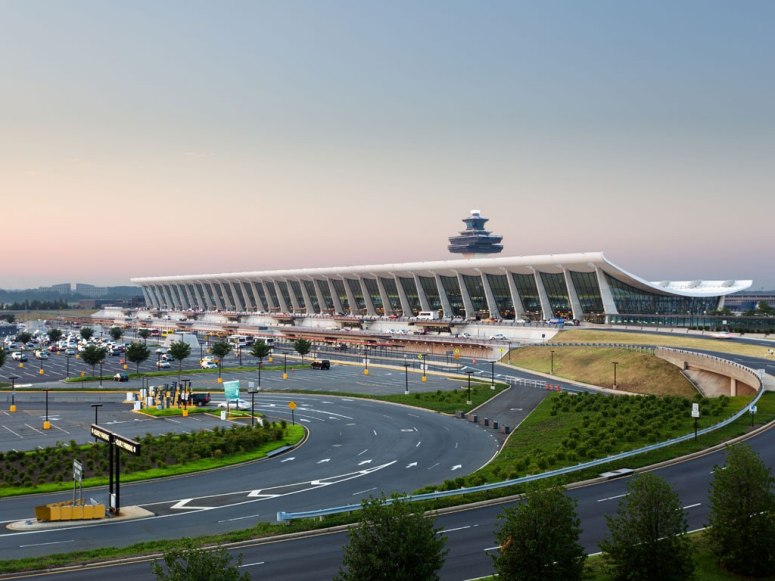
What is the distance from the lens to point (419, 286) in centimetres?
15525

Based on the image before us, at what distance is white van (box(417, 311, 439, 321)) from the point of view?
14700cm

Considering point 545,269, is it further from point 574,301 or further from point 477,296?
point 477,296

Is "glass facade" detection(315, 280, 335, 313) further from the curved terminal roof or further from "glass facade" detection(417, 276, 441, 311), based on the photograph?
"glass facade" detection(417, 276, 441, 311)

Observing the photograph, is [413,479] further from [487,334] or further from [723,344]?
[487,334]

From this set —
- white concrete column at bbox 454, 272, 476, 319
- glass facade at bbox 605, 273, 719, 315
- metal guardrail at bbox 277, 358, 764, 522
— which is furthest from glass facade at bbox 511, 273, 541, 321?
metal guardrail at bbox 277, 358, 764, 522

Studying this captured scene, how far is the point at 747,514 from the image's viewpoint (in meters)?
19.1

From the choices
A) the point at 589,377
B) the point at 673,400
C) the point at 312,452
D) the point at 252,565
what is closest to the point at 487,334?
the point at 589,377

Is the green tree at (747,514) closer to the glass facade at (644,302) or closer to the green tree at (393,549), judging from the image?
the green tree at (393,549)

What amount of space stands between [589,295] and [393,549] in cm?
11752

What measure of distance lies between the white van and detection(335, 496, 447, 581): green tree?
426ft

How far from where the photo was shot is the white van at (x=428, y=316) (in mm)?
147000

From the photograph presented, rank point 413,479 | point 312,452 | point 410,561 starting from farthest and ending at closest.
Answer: point 312,452 < point 413,479 < point 410,561

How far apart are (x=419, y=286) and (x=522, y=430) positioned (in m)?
105

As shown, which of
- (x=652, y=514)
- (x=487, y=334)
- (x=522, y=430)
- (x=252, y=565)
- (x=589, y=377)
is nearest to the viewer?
(x=652, y=514)
